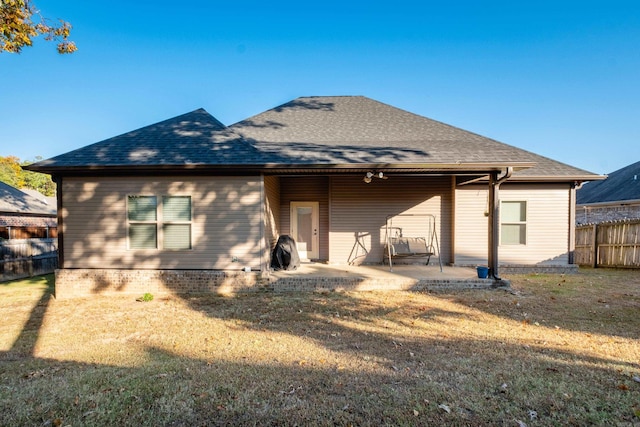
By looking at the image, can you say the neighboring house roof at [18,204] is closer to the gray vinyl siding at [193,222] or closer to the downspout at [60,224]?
the downspout at [60,224]

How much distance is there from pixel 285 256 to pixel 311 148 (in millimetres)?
2825

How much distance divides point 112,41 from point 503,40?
15.7 meters

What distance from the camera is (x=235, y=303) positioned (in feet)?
20.0

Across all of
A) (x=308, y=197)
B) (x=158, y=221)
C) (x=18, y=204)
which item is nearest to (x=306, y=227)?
(x=308, y=197)

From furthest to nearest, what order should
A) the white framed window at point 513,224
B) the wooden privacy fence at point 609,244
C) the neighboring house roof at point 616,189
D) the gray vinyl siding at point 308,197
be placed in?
the neighboring house roof at point 616,189 → the wooden privacy fence at point 609,244 → the gray vinyl siding at point 308,197 → the white framed window at point 513,224

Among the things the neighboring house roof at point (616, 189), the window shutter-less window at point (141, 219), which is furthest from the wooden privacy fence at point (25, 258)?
the neighboring house roof at point (616, 189)

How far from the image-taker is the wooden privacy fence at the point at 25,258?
925cm

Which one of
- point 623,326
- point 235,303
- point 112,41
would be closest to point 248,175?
point 235,303

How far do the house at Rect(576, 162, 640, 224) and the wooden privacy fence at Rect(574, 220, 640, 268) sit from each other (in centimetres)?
565

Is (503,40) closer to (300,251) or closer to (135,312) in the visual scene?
(300,251)

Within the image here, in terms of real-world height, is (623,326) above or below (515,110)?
below

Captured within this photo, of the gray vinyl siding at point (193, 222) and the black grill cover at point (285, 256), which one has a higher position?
the gray vinyl siding at point (193, 222)

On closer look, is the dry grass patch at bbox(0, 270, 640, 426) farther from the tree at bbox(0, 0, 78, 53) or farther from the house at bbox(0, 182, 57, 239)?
the house at bbox(0, 182, 57, 239)

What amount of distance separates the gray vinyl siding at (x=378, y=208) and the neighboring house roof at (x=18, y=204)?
47.0 ft
